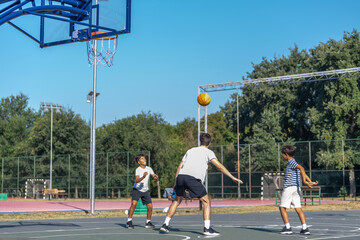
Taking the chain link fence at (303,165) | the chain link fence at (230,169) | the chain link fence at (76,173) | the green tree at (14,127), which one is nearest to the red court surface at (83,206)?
the chain link fence at (303,165)

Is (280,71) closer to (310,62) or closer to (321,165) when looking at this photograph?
(310,62)

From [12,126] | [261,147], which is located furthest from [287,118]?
[12,126]

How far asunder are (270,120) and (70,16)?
114 ft

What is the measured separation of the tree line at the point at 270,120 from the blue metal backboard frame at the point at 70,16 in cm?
2583

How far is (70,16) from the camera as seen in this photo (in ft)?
37.2

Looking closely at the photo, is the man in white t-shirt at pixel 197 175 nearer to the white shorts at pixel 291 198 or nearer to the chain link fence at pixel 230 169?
the white shorts at pixel 291 198

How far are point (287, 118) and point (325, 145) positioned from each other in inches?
444

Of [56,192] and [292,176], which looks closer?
[292,176]

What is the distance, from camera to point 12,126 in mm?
62000

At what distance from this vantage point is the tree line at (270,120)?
38406mm

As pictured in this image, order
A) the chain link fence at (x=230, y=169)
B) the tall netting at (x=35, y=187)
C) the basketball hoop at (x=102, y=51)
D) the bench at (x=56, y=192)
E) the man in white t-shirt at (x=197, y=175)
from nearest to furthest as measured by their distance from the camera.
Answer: the man in white t-shirt at (x=197, y=175)
the basketball hoop at (x=102, y=51)
the chain link fence at (x=230, y=169)
the bench at (x=56, y=192)
the tall netting at (x=35, y=187)

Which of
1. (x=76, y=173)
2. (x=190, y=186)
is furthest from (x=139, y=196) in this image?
(x=76, y=173)

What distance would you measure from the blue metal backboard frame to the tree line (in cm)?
2583

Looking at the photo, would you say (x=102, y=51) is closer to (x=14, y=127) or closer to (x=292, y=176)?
(x=292, y=176)
